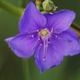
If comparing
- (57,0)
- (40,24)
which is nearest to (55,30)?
(40,24)

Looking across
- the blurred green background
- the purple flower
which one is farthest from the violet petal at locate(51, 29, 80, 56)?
the blurred green background

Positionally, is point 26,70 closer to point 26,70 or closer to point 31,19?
point 26,70

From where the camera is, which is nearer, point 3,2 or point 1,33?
point 3,2

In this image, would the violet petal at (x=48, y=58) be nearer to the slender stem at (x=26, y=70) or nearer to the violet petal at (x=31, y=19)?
the violet petal at (x=31, y=19)

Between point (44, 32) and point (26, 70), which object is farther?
point (26, 70)

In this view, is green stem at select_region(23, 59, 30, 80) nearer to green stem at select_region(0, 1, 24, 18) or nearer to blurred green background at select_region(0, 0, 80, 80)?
blurred green background at select_region(0, 0, 80, 80)

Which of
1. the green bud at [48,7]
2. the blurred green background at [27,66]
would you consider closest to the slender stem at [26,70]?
the blurred green background at [27,66]

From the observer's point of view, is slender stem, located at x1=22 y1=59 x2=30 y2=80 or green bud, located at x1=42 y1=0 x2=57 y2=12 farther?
slender stem, located at x1=22 y1=59 x2=30 y2=80

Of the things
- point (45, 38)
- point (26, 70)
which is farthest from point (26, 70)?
point (45, 38)

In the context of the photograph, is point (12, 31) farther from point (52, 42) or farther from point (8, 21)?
point (52, 42)
